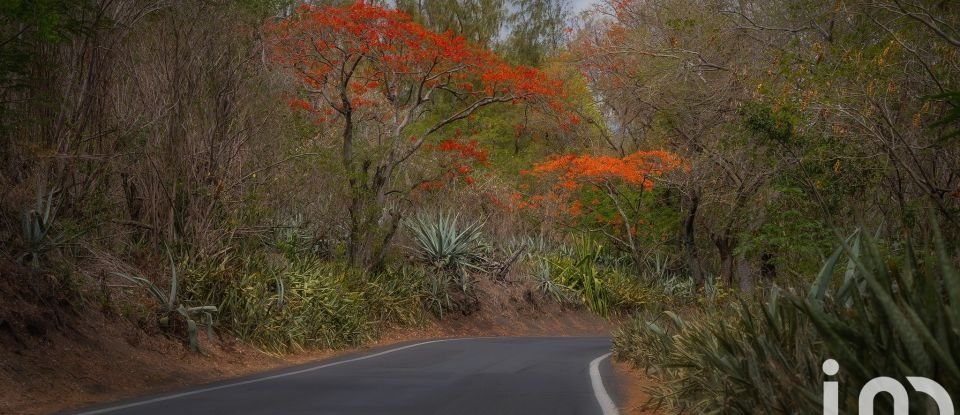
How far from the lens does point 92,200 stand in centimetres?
1748

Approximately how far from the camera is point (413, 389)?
13.3 m

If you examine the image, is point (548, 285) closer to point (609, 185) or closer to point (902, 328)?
point (609, 185)

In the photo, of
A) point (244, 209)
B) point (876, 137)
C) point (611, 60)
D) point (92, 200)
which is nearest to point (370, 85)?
point (611, 60)

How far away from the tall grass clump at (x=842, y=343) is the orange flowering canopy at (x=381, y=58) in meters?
18.5

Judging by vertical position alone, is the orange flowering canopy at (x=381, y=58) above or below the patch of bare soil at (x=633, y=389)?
above

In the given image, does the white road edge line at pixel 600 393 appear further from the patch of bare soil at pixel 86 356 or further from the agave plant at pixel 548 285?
the agave plant at pixel 548 285

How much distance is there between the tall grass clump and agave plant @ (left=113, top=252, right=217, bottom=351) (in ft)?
30.6

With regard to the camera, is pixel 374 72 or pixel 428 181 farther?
pixel 428 181

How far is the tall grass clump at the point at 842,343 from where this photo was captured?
525cm

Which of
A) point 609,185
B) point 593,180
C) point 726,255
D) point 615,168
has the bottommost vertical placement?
point 726,255

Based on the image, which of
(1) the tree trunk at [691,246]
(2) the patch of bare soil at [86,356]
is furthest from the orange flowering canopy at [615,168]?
(2) the patch of bare soil at [86,356]

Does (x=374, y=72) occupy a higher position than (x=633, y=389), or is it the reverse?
(x=374, y=72)

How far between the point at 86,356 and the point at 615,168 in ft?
78.6

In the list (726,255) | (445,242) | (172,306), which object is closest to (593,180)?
(726,255)
